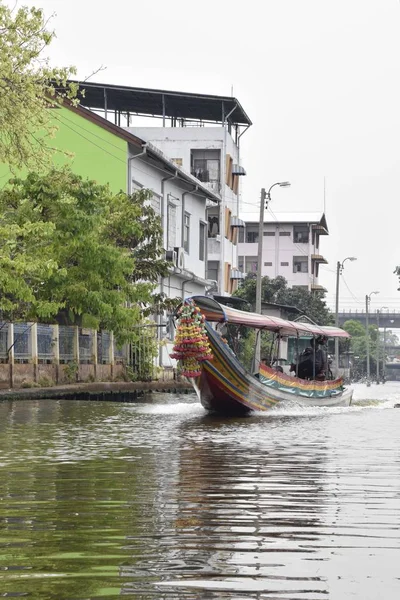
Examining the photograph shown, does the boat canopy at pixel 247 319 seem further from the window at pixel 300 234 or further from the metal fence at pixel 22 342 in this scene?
the window at pixel 300 234

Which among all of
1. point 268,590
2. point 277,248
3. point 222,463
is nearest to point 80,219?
point 222,463

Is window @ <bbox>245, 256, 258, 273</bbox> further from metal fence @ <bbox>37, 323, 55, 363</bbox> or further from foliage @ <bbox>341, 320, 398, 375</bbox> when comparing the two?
metal fence @ <bbox>37, 323, 55, 363</bbox>

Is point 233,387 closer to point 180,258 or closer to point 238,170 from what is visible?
point 180,258

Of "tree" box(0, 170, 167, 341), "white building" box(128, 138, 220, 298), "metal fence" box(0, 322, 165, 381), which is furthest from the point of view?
"white building" box(128, 138, 220, 298)

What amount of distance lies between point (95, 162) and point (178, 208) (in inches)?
321

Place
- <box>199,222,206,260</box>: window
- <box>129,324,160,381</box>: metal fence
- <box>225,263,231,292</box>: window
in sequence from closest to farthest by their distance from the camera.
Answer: <box>129,324,160,381</box>: metal fence → <box>199,222,206,260</box>: window → <box>225,263,231,292</box>: window

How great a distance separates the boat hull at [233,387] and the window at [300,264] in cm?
8564


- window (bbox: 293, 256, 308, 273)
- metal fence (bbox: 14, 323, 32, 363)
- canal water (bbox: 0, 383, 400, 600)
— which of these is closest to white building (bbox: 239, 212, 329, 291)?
window (bbox: 293, 256, 308, 273)

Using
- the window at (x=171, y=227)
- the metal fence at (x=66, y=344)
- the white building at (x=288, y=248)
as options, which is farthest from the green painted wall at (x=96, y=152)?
the white building at (x=288, y=248)

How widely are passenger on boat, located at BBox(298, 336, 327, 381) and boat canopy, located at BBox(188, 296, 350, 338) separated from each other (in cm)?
49

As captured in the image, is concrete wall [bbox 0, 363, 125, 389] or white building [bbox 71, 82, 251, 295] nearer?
concrete wall [bbox 0, 363, 125, 389]

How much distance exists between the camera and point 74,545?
266 inches

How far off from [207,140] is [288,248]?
5314 cm

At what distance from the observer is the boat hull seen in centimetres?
2677
